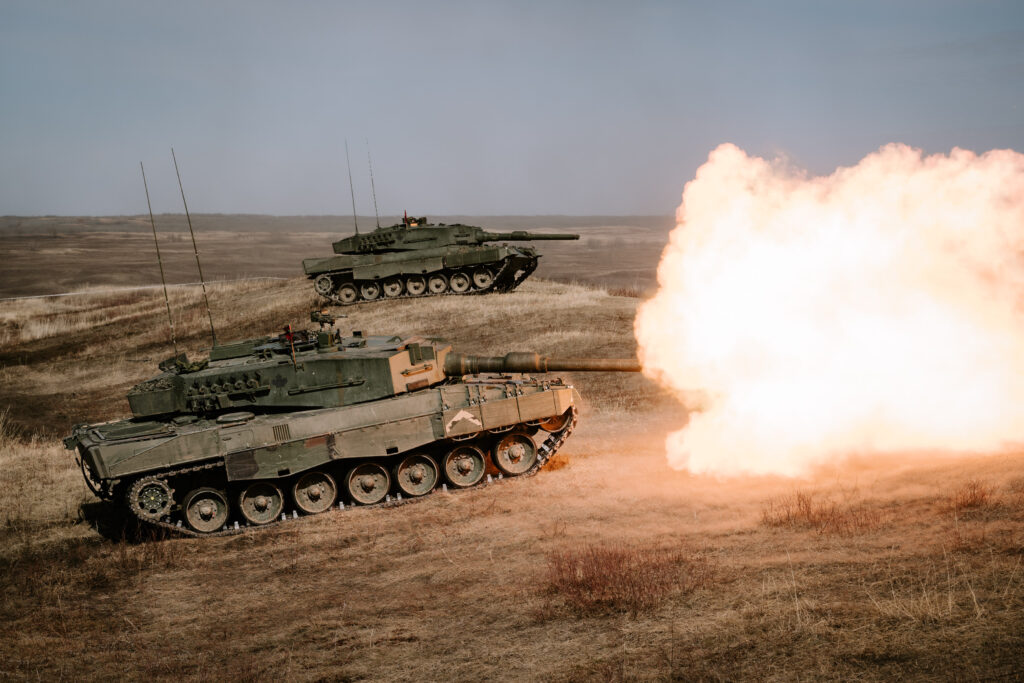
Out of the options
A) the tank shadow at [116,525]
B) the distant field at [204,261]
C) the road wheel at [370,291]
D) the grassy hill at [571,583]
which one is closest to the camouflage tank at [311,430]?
the tank shadow at [116,525]

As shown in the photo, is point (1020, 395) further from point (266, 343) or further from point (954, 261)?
point (266, 343)

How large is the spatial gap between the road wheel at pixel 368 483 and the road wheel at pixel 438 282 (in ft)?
56.9

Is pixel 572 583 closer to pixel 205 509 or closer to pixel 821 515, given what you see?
pixel 821 515

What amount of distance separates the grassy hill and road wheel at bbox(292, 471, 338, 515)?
29 centimetres

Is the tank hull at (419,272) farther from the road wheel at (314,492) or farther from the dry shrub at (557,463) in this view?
the road wheel at (314,492)

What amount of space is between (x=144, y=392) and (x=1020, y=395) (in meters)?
15.0

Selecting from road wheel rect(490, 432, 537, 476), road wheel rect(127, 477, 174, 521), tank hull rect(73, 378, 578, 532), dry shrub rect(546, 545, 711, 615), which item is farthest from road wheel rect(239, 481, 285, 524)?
dry shrub rect(546, 545, 711, 615)

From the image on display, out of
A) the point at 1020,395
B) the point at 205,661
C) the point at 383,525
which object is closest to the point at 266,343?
the point at 383,525

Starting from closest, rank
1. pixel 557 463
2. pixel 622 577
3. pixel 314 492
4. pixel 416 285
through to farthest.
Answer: pixel 622 577 → pixel 314 492 → pixel 557 463 → pixel 416 285

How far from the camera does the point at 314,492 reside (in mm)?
11945

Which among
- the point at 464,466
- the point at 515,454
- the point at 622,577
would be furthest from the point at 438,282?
the point at 622,577

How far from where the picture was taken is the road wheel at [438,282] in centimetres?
2906

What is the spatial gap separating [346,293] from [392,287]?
1.97 meters

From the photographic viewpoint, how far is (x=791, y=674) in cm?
596
